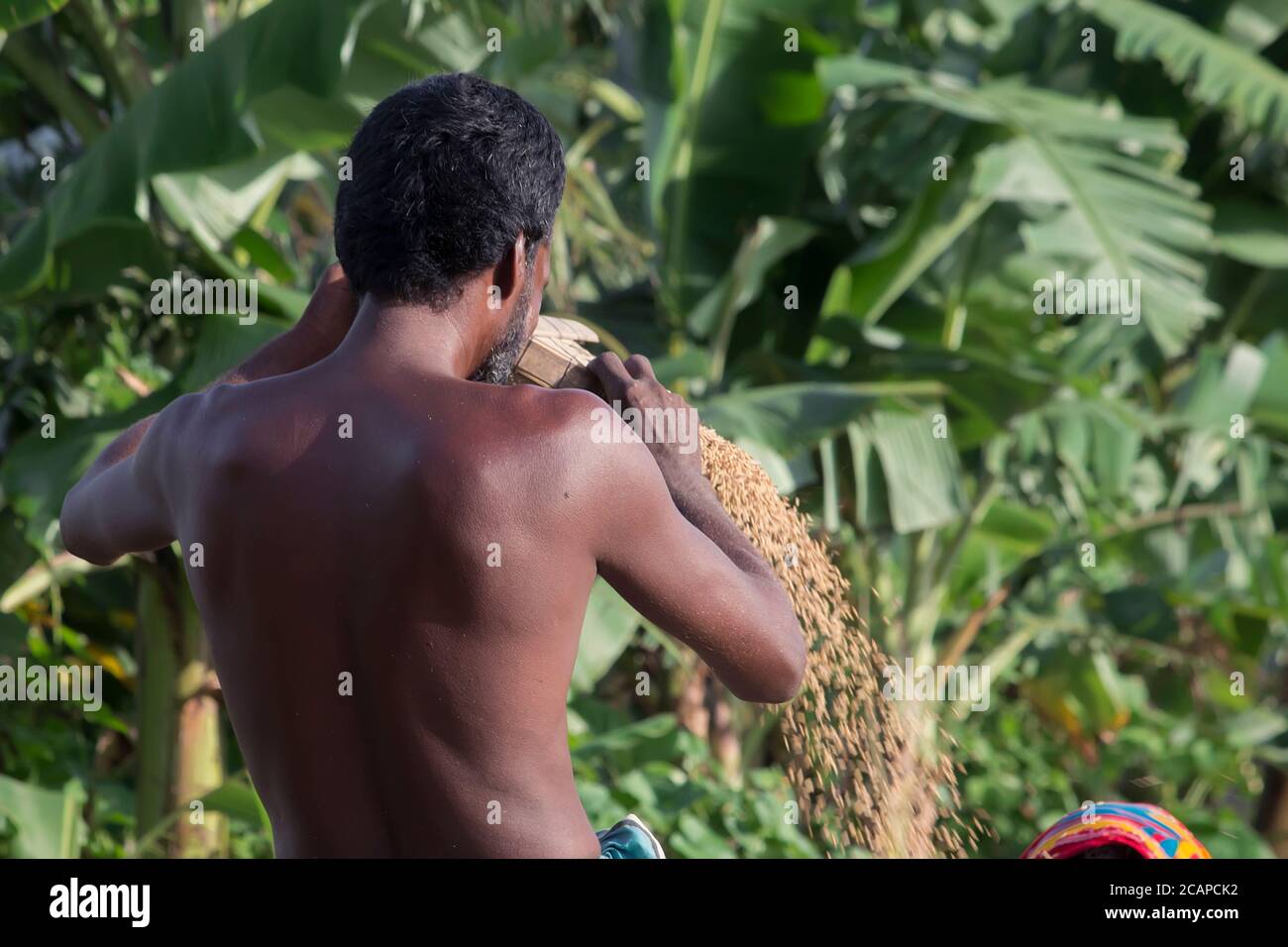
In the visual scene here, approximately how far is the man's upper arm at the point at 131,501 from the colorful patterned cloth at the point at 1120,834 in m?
1.21

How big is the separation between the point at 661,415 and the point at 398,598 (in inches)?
14.9

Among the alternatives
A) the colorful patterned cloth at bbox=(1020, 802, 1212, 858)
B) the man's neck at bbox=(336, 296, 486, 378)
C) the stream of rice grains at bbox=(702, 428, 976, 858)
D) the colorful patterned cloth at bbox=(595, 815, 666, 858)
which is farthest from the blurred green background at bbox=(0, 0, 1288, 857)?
the man's neck at bbox=(336, 296, 486, 378)

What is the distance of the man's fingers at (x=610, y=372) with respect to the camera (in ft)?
5.66

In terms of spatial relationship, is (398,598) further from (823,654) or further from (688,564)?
(823,654)

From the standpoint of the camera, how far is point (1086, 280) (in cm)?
533

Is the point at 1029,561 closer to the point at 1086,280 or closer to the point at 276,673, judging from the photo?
the point at 1086,280

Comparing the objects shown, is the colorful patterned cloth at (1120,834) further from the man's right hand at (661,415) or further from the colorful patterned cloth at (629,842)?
the man's right hand at (661,415)

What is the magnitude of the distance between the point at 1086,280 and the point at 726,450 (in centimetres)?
357

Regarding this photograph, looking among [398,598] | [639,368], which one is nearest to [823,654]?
[639,368]

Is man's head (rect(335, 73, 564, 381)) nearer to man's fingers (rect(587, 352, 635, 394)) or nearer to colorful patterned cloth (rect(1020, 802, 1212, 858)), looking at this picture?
man's fingers (rect(587, 352, 635, 394))

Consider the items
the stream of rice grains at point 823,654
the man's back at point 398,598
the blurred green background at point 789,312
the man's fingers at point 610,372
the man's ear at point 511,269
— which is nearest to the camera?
the man's back at point 398,598

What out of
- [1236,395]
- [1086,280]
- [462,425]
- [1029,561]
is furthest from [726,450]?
[1029,561]

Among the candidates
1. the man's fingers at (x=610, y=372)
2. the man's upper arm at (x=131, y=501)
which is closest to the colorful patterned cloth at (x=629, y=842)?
the man's fingers at (x=610, y=372)

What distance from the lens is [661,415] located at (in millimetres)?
1684
